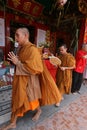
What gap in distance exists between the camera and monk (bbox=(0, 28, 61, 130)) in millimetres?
1898

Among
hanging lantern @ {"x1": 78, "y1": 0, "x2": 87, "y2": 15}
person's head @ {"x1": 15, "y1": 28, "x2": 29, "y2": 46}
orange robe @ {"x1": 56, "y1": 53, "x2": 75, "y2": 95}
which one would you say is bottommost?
orange robe @ {"x1": 56, "y1": 53, "x2": 75, "y2": 95}

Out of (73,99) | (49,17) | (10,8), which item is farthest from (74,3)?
(73,99)

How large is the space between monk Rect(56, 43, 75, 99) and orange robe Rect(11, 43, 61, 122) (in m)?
0.93

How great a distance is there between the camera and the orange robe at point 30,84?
1901 millimetres

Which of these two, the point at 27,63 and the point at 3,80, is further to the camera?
the point at 3,80

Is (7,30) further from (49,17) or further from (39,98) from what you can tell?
(39,98)

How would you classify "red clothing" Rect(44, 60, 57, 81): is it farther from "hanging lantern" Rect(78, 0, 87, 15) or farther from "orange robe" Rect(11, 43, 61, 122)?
"hanging lantern" Rect(78, 0, 87, 15)

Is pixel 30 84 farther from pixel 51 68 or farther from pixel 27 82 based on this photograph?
pixel 51 68

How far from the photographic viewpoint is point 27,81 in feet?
6.74

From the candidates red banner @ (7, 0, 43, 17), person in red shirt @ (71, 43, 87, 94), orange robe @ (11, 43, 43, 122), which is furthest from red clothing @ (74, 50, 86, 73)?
orange robe @ (11, 43, 43, 122)

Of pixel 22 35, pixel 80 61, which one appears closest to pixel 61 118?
pixel 22 35

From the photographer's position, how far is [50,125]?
2354mm

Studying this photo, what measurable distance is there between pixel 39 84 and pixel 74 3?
297 cm

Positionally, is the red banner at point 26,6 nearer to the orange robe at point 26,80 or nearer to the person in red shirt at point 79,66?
the person in red shirt at point 79,66
